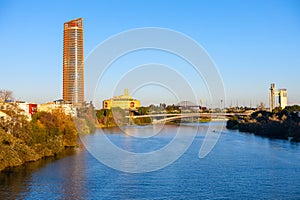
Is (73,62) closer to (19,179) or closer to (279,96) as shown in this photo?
(279,96)

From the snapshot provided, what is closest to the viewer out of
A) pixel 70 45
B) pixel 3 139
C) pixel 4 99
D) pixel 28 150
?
pixel 3 139

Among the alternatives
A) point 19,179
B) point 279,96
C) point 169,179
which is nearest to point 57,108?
point 19,179

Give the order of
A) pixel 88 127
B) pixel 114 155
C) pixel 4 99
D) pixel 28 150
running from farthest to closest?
pixel 88 127, pixel 4 99, pixel 114 155, pixel 28 150

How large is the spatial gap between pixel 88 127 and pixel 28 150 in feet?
27.0

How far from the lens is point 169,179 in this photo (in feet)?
23.6

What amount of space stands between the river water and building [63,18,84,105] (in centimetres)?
2456

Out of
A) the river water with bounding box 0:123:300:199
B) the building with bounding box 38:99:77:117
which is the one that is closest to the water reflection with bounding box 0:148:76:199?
the river water with bounding box 0:123:300:199

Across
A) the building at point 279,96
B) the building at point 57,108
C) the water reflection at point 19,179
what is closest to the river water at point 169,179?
the water reflection at point 19,179

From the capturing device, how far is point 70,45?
39375mm

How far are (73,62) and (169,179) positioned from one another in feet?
108

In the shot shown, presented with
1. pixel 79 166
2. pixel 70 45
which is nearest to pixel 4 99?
pixel 79 166

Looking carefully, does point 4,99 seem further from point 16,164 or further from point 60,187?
point 60,187

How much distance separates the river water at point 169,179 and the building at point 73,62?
2456cm

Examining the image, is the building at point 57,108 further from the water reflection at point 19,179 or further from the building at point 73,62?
the building at point 73,62
